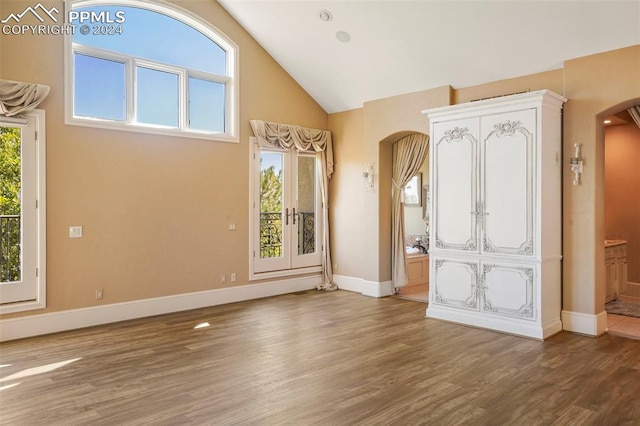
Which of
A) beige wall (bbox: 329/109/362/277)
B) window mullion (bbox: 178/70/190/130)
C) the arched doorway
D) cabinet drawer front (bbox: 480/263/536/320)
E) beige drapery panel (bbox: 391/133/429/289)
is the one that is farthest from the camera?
beige wall (bbox: 329/109/362/277)

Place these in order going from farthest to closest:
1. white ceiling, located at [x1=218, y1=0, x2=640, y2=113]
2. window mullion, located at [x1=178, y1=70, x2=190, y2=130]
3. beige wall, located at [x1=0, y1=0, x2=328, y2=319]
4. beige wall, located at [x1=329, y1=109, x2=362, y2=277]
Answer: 1. beige wall, located at [x1=329, y1=109, x2=362, y2=277]
2. window mullion, located at [x1=178, y1=70, x2=190, y2=130]
3. beige wall, located at [x1=0, y1=0, x2=328, y2=319]
4. white ceiling, located at [x1=218, y1=0, x2=640, y2=113]

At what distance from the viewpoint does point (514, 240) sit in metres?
5.27

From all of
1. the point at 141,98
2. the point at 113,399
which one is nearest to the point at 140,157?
the point at 141,98

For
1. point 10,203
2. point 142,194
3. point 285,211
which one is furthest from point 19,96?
point 285,211

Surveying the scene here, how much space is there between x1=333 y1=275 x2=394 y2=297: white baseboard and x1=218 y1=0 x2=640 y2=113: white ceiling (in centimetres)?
299

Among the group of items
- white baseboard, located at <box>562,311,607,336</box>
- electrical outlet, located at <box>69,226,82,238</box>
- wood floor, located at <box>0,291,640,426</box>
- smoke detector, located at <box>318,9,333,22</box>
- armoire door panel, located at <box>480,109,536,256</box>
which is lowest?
wood floor, located at <box>0,291,640,426</box>

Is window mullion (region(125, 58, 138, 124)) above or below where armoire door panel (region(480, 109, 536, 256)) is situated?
above

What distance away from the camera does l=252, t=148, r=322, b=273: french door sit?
737 centimetres

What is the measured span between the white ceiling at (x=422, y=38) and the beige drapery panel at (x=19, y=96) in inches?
117

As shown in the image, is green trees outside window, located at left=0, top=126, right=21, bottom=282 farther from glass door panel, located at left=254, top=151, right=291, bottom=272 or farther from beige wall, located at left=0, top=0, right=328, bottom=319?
glass door panel, located at left=254, top=151, right=291, bottom=272

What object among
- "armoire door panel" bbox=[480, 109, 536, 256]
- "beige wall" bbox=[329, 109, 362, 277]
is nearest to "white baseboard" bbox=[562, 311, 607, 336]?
"armoire door panel" bbox=[480, 109, 536, 256]

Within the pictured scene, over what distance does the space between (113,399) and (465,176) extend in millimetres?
4436

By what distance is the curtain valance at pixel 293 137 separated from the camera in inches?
286

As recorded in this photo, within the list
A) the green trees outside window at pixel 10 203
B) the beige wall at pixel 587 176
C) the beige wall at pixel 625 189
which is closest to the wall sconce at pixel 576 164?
the beige wall at pixel 587 176
